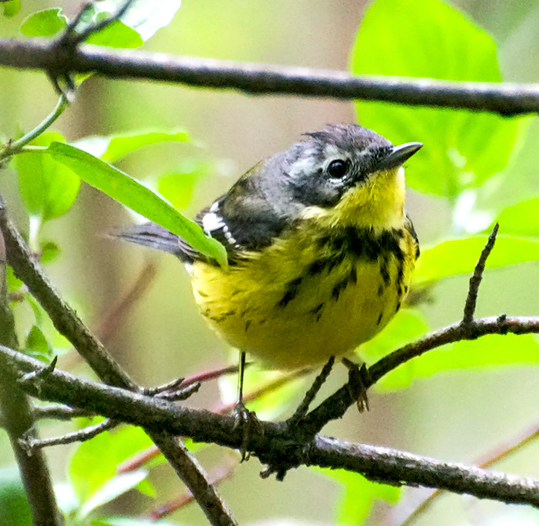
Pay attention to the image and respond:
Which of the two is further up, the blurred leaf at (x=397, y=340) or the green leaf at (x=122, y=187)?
the green leaf at (x=122, y=187)

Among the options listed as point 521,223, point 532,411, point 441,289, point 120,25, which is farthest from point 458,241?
point 532,411

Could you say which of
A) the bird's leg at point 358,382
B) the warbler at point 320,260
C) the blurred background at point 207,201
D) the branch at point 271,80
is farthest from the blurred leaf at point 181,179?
the blurred background at point 207,201

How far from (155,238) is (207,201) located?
69.6 inches

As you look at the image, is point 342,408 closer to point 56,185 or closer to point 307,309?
point 307,309

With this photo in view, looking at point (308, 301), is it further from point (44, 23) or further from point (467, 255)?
point (44, 23)

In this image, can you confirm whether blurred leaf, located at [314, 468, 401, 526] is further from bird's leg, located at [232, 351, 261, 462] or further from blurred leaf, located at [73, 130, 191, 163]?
blurred leaf, located at [73, 130, 191, 163]

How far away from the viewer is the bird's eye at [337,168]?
1677mm

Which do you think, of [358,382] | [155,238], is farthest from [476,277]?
[155,238]

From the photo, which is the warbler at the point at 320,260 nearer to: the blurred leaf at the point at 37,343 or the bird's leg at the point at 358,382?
the bird's leg at the point at 358,382

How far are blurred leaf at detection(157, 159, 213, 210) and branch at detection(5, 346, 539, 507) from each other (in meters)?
0.57

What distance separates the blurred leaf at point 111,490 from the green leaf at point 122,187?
56cm

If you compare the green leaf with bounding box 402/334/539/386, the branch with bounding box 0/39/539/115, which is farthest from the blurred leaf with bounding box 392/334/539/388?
the branch with bounding box 0/39/539/115

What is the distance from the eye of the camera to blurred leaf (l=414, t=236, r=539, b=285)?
1.15m

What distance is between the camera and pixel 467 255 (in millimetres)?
1202
